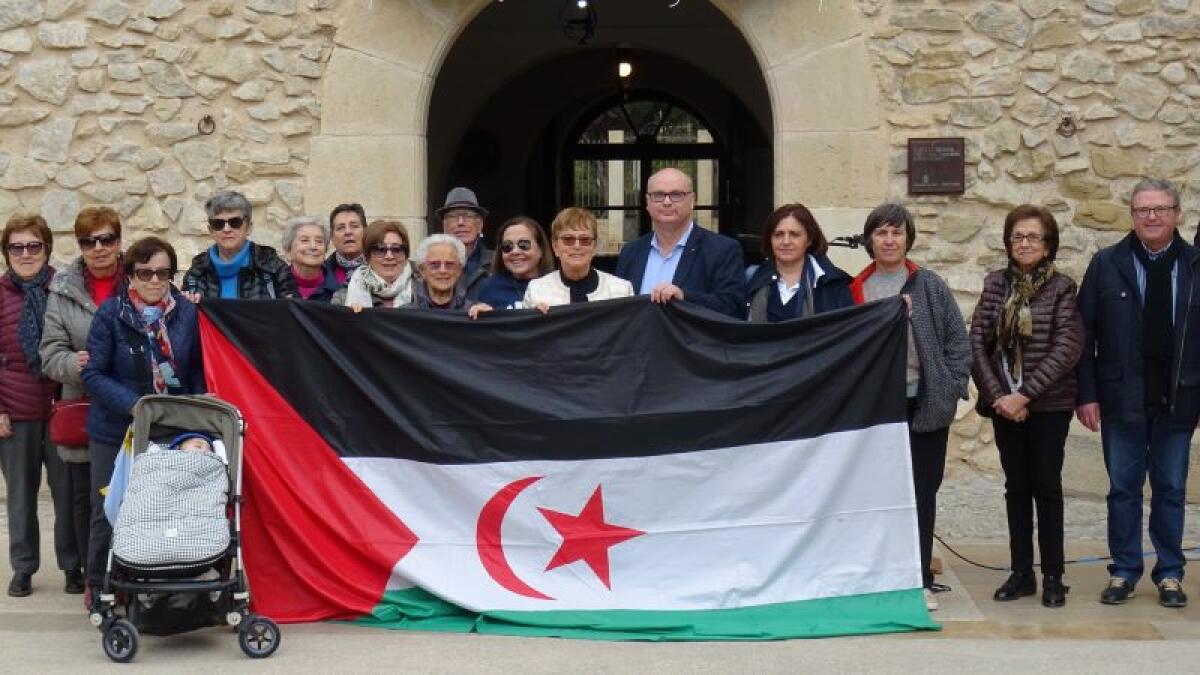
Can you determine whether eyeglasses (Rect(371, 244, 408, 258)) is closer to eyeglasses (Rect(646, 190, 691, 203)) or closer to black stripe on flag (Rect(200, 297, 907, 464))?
black stripe on flag (Rect(200, 297, 907, 464))

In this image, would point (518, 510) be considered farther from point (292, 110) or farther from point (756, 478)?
point (292, 110)

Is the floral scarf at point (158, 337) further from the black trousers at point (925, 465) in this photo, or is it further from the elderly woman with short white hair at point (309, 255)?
the black trousers at point (925, 465)

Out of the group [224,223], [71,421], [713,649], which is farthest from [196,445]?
[713,649]

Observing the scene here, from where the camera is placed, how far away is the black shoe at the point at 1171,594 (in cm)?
706

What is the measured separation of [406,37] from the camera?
995 cm

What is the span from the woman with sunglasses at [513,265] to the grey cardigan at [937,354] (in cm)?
163

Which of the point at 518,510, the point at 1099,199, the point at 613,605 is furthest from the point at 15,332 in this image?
the point at 1099,199

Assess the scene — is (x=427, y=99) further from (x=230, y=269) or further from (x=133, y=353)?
(x=133, y=353)

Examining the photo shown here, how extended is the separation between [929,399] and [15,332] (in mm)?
3956

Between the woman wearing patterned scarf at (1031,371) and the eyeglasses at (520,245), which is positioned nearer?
the woman wearing patterned scarf at (1031,371)

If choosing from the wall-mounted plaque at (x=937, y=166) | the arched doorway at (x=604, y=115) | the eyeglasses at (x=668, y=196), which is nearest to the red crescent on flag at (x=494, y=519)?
the eyeglasses at (x=668, y=196)

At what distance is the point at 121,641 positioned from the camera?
616 centimetres

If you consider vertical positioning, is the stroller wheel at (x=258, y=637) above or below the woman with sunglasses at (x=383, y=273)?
below

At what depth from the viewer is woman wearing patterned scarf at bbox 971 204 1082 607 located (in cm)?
696
